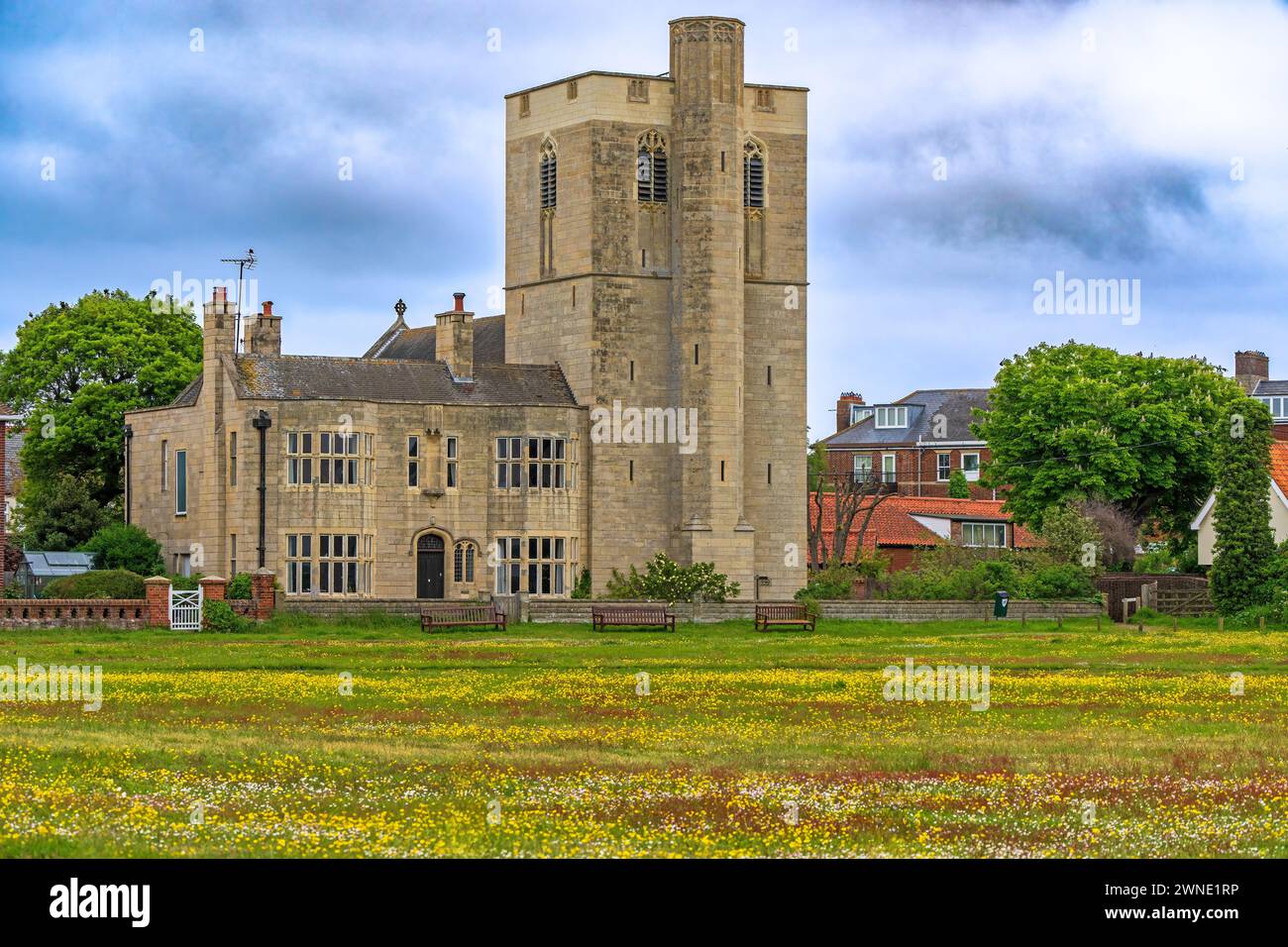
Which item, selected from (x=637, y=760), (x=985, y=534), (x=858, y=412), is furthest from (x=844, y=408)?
(x=637, y=760)

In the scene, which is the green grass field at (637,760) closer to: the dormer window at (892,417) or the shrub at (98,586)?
the shrub at (98,586)

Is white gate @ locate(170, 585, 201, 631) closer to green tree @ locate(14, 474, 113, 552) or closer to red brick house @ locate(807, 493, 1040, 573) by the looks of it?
green tree @ locate(14, 474, 113, 552)

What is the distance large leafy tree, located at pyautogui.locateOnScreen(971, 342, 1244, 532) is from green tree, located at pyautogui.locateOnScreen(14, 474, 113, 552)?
4149 centimetres

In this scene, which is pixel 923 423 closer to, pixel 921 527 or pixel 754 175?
pixel 921 527

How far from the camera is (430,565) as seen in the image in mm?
75938

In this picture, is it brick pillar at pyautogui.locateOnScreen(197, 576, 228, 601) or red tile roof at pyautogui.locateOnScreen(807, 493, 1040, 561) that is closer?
brick pillar at pyautogui.locateOnScreen(197, 576, 228, 601)

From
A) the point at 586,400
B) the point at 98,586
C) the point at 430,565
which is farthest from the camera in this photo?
the point at 586,400

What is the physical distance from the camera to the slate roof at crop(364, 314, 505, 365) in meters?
86.4

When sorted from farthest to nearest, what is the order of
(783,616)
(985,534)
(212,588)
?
(985,534) → (783,616) → (212,588)

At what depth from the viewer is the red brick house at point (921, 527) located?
338 feet

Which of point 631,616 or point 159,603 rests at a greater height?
point 159,603

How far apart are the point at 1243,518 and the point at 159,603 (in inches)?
1399

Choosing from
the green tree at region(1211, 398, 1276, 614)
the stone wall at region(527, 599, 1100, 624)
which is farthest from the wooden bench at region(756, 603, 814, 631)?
the green tree at region(1211, 398, 1276, 614)

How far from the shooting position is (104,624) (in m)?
57.0
